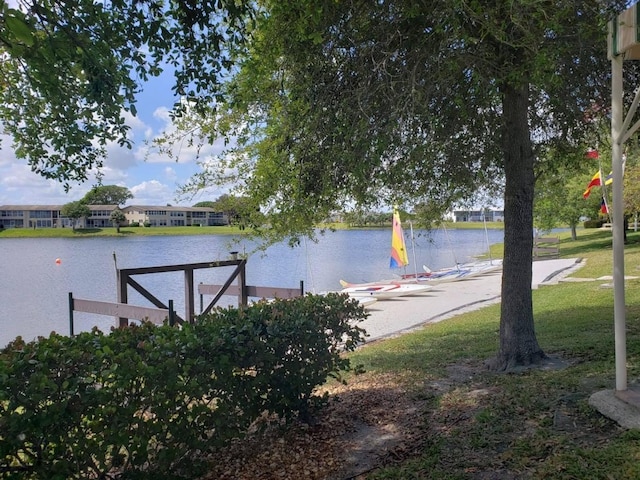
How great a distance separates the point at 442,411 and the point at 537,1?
329 cm

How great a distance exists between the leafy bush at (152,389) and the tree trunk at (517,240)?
91.3 inches

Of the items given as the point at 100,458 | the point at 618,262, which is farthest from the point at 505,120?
the point at 100,458

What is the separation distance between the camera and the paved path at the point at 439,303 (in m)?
12.0

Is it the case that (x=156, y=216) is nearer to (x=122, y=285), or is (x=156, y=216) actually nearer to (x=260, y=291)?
(x=260, y=291)

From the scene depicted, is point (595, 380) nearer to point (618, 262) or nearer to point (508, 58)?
point (618, 262)

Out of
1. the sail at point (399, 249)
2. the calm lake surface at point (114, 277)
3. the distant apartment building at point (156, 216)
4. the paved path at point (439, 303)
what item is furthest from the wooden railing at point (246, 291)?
the distant apartment building at point (156, 216)

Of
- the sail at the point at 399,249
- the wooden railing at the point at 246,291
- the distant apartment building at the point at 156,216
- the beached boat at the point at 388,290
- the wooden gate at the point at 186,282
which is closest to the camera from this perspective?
the wooden gate at the point at 186,282

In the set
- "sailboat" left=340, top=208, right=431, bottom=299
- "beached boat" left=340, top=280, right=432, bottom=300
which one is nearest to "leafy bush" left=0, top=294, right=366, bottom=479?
"sailboat" left=340, top=208, right=431, bottom=299

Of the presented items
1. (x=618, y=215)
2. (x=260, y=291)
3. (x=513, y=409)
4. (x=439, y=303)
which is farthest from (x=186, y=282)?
(x=439, y=303)

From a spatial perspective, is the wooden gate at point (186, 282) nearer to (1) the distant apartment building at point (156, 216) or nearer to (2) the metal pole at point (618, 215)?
(2) the metal pole at point (618, 215)

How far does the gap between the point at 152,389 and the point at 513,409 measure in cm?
287

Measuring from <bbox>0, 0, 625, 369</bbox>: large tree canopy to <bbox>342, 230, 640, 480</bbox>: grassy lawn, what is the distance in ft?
2.42

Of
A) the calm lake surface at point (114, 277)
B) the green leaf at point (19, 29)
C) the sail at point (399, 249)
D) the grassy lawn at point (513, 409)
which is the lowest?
the calm lake surface at point (114, 277)

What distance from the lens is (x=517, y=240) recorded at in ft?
18.4
